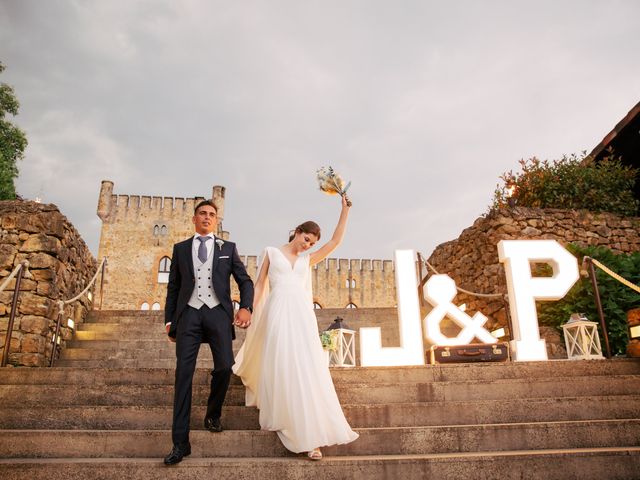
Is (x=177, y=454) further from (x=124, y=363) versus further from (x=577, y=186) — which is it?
(x=577, y=186)

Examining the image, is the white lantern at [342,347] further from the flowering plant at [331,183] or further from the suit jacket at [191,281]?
the suit jacket at [191,281]

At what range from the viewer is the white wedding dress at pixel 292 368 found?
2.74m

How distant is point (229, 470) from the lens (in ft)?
8.34

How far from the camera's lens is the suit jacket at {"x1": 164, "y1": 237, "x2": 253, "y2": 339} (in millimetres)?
2941

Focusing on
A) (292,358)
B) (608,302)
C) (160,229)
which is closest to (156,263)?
(160,229)

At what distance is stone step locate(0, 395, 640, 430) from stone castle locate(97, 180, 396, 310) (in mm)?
23660

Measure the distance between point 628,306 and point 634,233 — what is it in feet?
9.23

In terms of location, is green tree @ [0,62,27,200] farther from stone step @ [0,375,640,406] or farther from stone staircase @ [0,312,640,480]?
stone staircase @ [0,312,640,480]

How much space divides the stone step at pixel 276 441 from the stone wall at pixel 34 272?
2.96 meters

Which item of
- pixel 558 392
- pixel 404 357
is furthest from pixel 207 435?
pixel 558 392

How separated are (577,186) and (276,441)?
28.6 ft

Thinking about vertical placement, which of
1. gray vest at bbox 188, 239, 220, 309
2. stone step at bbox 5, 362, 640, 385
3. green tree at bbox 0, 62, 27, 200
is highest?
green tree at bbox 0, 62, 27, 200

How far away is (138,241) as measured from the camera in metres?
28.0

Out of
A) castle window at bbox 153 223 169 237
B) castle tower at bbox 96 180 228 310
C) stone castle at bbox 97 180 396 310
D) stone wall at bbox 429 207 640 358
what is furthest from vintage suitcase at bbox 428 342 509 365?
castle window at bbox 153 223 169 237
